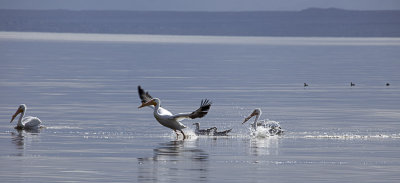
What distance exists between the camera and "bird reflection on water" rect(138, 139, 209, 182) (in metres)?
16.3

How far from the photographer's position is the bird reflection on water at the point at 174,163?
1628cm

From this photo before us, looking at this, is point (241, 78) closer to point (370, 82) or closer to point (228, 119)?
point (370, 82)

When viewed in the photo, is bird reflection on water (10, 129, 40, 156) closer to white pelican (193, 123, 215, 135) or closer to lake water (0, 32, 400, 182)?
lake water (0, 32, 400, 182)

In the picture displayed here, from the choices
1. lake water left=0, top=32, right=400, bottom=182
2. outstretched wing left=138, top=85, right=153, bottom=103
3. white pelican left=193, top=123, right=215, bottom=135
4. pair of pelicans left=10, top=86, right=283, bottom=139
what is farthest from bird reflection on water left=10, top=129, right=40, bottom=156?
white pelican left=193, top=123, right=215, bottom=135

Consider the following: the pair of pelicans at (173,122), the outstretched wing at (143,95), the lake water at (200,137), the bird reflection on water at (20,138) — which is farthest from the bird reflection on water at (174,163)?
the outstretched wing at (143,95)

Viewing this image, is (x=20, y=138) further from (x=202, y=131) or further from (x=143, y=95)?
Answer: (x=202, y=131)

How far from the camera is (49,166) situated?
17.2 meters

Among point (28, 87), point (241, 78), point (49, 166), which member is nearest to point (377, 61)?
point (241, 78)

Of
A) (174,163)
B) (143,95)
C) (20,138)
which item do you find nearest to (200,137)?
(143,95)

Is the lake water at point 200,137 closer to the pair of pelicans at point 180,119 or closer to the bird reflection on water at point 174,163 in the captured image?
the bird reflection on water at point 174,163

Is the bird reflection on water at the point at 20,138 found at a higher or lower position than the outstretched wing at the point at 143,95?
Result: lower

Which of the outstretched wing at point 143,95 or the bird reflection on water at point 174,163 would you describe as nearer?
the bird reflection on water at point 174,163

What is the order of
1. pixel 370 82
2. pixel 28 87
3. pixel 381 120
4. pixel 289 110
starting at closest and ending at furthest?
pixel 381 120, pixel 289 110, pixel 28 87, pixel 370 82

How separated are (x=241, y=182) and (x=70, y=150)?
15.3ft
